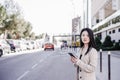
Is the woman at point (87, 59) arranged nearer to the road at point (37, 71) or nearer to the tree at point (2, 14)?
the road at point (37, 71)

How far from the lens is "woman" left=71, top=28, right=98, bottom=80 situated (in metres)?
3.92

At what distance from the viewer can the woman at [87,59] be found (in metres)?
3.92

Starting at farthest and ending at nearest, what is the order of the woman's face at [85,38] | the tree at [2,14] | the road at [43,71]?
the tree at [2,14], the road at [43,71], the woman's face at [85,38]

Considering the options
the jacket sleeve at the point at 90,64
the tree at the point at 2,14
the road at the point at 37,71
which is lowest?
the road at the point at 37,71

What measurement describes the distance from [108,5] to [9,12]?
65.3ft

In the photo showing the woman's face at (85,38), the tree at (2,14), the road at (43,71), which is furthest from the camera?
the tree at (2,14)

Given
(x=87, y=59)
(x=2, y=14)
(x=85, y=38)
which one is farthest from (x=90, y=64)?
(x=2, y=14)

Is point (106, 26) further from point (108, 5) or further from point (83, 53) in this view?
point (83, 53)

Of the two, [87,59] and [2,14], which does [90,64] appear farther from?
[2,14]

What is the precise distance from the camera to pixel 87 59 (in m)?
4.00

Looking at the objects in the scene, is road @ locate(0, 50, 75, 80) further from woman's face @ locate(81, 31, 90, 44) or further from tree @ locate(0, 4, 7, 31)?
tree @ locate(0, 4, 7, 31)

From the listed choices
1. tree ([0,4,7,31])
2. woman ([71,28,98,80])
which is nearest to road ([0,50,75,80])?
woman ([71,28,98,80])

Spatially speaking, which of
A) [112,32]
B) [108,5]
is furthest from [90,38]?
[108,5]

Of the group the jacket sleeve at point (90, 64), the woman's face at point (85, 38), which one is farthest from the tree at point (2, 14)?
the jacket sleeve at point (90, 64)
